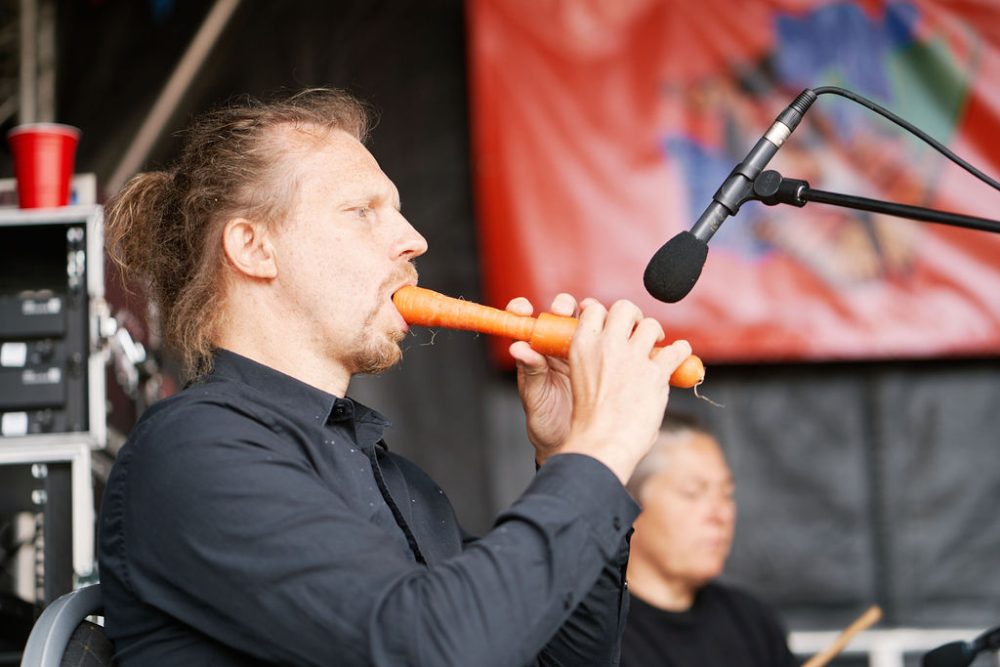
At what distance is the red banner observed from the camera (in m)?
3.06

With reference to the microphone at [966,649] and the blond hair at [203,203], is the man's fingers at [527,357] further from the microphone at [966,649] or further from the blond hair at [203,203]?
the microphone at [966,649]

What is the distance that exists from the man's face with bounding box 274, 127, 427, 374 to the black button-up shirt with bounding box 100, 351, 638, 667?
0.49ft

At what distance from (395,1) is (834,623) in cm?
193

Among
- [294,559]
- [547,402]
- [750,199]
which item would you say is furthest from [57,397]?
[750,199]

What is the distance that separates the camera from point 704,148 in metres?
3.13

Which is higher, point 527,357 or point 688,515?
point 527,357

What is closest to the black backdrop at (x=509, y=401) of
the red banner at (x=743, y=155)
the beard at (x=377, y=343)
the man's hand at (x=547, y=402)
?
the red banner at (x=743, y=155)

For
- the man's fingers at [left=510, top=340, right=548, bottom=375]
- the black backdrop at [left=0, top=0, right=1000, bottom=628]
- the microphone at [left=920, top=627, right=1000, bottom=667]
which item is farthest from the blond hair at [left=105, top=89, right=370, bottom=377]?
the black backdrop at [left=0, top=0, right=1000, bottom=628]

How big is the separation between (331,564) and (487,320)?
1.52 ft

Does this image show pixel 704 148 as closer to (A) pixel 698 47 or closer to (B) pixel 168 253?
(A) pixel 698 47

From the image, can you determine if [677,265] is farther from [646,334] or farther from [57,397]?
[57,397]

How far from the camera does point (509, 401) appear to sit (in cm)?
323

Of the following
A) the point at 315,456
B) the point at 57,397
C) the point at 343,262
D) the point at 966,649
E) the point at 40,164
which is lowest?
the point at 966,649

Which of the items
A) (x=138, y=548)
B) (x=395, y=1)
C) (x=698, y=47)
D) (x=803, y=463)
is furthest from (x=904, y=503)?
(x=138, y=548)
